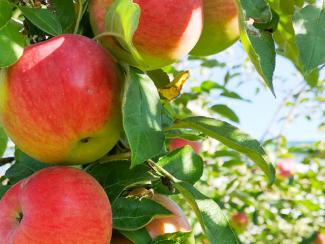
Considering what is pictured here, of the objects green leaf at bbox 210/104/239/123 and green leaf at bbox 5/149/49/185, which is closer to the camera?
green leaf at bbox 5/149/49/185

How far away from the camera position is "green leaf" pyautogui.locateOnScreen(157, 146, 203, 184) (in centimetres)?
108

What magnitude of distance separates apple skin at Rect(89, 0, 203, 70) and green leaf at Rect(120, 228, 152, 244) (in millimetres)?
288

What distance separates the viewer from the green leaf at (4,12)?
868 millimetres

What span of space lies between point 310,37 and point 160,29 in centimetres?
23

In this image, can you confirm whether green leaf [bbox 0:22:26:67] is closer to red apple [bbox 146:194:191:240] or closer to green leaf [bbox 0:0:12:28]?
green leaf [bbox 0:0:12:28]

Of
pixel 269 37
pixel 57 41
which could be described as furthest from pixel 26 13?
pixel 269 37

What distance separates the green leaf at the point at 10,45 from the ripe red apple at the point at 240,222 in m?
1.97

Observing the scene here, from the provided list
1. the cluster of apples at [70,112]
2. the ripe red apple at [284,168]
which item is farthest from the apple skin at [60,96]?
the ripe red apple at [284,168]

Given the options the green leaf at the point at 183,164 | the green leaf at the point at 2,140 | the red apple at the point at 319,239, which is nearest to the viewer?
the green leaf at the point at 183,164

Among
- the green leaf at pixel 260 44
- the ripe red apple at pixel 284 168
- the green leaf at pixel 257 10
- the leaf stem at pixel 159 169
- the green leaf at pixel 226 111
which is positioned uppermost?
the green leaf at pixel 257 10

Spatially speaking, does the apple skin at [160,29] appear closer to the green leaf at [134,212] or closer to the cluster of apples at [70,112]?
the cluster of apples at [70,112]

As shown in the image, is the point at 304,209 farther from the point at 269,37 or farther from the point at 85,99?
the point at 85,99

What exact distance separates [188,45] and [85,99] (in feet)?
0.67

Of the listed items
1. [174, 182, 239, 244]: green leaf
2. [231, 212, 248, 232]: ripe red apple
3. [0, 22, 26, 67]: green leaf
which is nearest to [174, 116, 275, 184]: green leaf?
[174, 182, 239, 244]: green leaf
